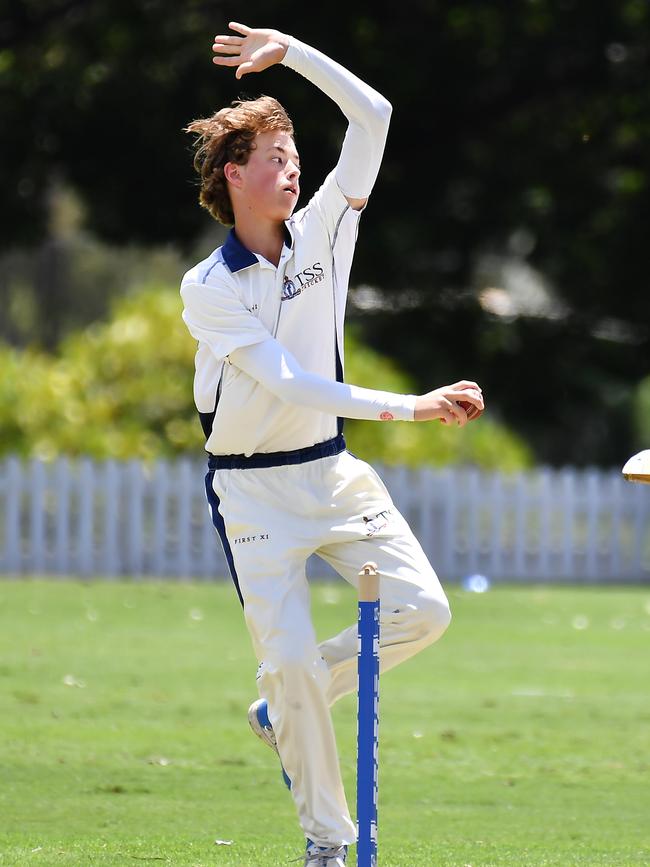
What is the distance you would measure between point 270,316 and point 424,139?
14.3 m

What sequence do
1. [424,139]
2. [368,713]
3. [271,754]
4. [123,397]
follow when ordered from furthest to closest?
[424,139] → [123,397] → [271,754] → [368,713]

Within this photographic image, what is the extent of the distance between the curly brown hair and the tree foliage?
11.8m

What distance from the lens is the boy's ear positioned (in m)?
4.91

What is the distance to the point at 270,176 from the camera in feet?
16.1

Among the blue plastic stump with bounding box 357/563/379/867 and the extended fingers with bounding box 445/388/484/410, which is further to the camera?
the extended fingers with bounding box 445/388/484/410

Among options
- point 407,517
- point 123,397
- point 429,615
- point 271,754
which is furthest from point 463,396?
point 123,397

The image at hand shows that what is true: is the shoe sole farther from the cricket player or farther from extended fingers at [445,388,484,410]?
extended fingers at [445,388,484,410]

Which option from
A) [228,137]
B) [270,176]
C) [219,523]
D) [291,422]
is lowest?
[219,523]

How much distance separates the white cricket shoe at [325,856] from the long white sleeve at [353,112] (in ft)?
6.26

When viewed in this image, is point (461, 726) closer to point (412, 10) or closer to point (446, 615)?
point (446, 615)

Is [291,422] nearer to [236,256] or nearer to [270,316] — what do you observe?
[270,316]

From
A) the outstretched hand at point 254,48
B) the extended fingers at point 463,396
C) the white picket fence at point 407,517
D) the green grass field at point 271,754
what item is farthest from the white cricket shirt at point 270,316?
the white picket fence at point 407,517

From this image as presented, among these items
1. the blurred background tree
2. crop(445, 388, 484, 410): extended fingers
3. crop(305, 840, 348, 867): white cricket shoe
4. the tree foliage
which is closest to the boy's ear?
crop(445, 388, 484, 410): extended fingers

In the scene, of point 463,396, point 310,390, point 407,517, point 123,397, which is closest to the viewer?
point 463,396
